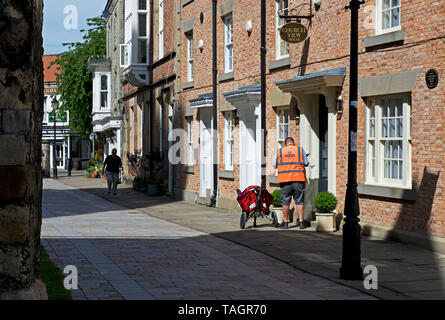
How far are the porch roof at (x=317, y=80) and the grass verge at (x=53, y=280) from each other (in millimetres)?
6731

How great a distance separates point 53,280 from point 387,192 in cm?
672

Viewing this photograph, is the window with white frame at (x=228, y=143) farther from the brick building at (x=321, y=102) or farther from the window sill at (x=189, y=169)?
the window sill at (x=189, y=169)

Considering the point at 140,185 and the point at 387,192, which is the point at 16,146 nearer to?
the point at 387,192

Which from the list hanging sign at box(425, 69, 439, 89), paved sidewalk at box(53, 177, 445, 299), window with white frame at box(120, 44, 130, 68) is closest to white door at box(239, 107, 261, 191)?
paved sidewalk at box(53, 177, 445, 299)

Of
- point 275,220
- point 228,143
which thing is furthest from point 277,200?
point 228,143

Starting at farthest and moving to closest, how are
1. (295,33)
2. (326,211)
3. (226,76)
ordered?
(226,76)
(295,33)
(326,211)

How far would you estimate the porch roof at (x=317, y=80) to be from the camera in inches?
607

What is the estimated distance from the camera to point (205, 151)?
80.1 ft

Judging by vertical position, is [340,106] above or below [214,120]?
below

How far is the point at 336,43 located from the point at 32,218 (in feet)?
34.2

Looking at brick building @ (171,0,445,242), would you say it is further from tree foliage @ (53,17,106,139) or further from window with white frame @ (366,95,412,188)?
tree foliage @ (53,17,106,139)

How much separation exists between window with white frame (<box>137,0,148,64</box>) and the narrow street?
16.0 meters
